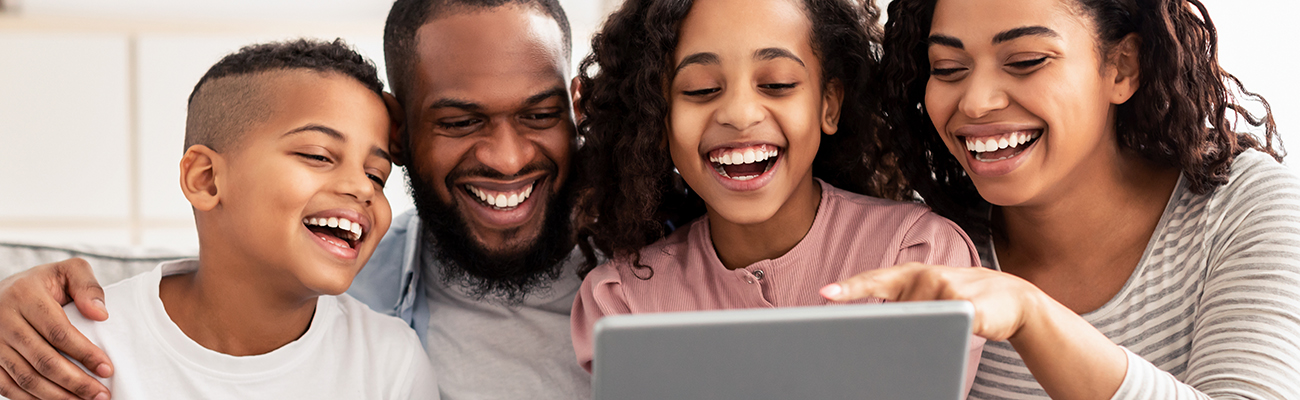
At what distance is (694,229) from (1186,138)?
87 centimetres

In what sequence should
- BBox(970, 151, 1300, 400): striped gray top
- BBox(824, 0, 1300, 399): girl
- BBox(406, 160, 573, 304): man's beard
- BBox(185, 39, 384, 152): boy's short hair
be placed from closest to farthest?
1. BBox(970, 151, 1300, 400): striped gray top
2. BBox(824, 0, 1300, 399): girl
3. BBox(185, 39, 384, 152): boy's short hair
4. BBox(406, 160, 573, 304): man's beard

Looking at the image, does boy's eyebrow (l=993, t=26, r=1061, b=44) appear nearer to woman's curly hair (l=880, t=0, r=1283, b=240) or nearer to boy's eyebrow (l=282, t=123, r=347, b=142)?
woman's curly hair (l=880, t=0, r=1283, b=240)

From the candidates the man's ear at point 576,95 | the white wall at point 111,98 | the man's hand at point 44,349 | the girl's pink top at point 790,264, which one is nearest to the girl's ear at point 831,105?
the girl's pink top at point 790,264

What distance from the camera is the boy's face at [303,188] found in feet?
5.11

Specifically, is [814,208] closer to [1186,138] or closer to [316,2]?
[1186,138]

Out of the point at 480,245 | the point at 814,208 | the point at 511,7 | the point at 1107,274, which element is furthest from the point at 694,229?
the point at 1107,274

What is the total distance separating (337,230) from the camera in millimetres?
1696

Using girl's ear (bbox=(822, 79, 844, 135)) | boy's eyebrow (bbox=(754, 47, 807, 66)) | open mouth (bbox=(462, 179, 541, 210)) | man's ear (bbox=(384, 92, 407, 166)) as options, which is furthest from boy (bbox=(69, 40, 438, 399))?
girl's ear (bbox=(822, 79, 844, 135))

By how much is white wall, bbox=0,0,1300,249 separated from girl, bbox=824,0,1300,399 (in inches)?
94.3

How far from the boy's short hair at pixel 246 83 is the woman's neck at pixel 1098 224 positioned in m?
1.29

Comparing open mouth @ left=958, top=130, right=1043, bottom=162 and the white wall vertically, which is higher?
open mouth @ left=958, top=130, right=1043, bottom=162

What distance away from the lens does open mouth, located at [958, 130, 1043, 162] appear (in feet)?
5.03

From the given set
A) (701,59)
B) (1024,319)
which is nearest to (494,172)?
(701,59)

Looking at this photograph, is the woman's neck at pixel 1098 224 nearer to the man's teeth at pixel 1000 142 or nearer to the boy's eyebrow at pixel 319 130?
the man's teeth at pixel 1000 142
